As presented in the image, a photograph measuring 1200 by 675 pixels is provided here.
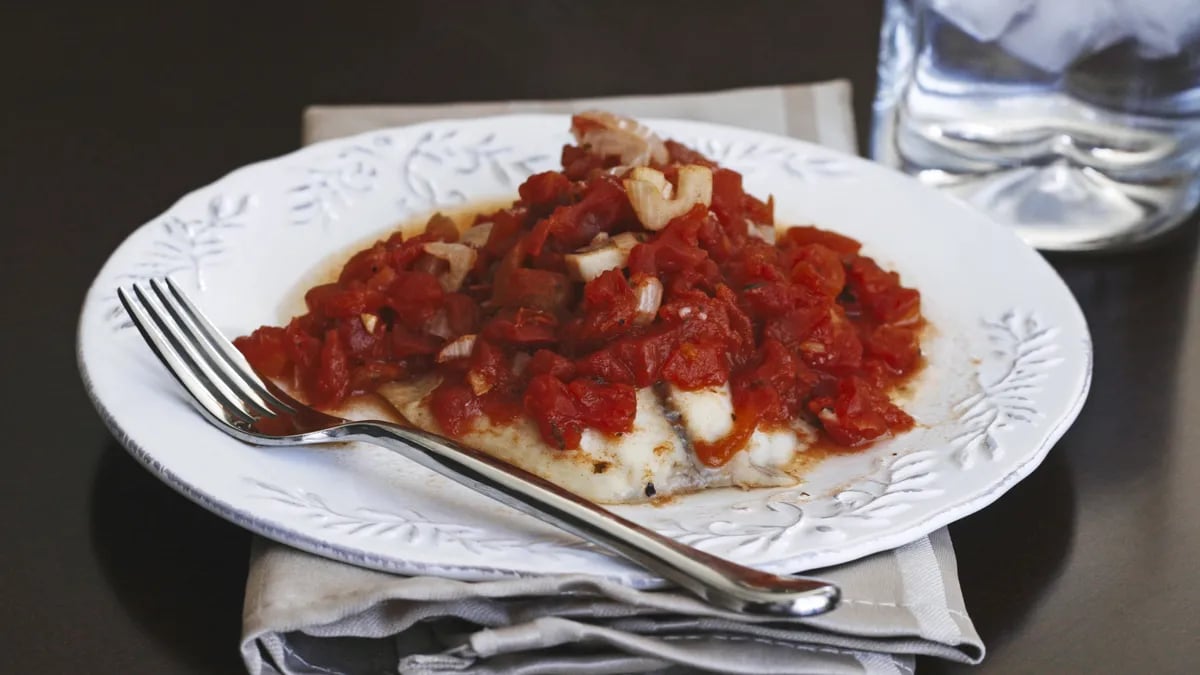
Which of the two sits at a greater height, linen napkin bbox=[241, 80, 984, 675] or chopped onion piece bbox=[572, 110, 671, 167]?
chopped onion piece bbox=[572, 110, 671, 167]

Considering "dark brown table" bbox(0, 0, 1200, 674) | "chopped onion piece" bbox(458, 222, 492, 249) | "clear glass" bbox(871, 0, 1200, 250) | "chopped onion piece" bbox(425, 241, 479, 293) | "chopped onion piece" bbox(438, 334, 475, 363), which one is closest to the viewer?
"dark brown table" bbox(0, 0, 1200, 674)

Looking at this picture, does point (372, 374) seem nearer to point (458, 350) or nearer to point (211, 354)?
point (458, 350)

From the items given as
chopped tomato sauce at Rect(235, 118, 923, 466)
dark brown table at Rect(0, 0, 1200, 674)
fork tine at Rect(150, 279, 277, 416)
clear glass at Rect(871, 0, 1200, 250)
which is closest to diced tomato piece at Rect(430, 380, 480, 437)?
chopped tomato sauce at Rect(235, 118, 923, 466)

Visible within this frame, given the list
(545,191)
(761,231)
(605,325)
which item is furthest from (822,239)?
(605,325)

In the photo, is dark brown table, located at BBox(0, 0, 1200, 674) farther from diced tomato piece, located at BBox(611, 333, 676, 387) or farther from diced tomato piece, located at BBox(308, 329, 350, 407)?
diced tomato piece, located at BBox(611, 333, 676, 387)

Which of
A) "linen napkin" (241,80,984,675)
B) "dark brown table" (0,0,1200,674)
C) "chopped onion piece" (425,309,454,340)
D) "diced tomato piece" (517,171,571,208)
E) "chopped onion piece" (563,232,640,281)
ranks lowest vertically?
"dark brown table" (0,0,1200,674)

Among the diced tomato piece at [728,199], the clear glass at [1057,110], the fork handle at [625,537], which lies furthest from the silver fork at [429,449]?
the clear glass at [1057,110]

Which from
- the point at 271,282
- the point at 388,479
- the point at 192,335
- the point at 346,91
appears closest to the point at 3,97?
the point at 346,91
